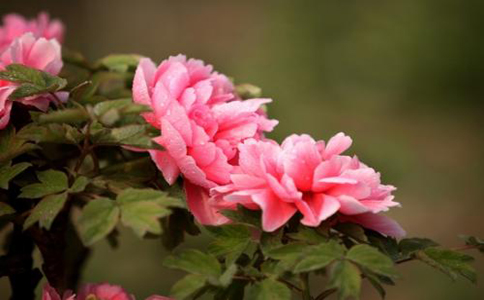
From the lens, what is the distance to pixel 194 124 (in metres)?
0.72

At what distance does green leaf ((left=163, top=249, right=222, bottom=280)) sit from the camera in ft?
2.08

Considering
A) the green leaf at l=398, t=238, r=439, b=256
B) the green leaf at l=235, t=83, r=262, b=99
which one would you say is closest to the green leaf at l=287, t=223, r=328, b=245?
the green leaf at l=398, t=238, r=439, b=256

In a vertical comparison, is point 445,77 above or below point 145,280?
above

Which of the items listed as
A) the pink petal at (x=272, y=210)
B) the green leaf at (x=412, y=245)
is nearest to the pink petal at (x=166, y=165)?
the pink petal at (x=272, y=210)

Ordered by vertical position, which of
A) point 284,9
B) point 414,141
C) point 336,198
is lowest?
point 414,141

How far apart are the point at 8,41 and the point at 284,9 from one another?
2.99 m

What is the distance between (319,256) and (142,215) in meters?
0.15

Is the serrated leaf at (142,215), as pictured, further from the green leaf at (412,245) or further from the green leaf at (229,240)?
the green leaf at (412,245)

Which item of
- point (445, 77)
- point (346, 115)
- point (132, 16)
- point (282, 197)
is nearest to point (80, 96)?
point (282, 197)

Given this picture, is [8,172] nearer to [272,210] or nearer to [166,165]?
[166,165]

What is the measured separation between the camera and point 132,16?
15.0 ft

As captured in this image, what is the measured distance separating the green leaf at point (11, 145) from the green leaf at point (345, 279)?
32 cm

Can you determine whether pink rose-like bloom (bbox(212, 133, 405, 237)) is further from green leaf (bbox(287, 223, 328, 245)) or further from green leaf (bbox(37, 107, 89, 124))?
green leaf (bbox(37, 107, 89, 124))

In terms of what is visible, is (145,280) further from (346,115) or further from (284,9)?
(284,9)
